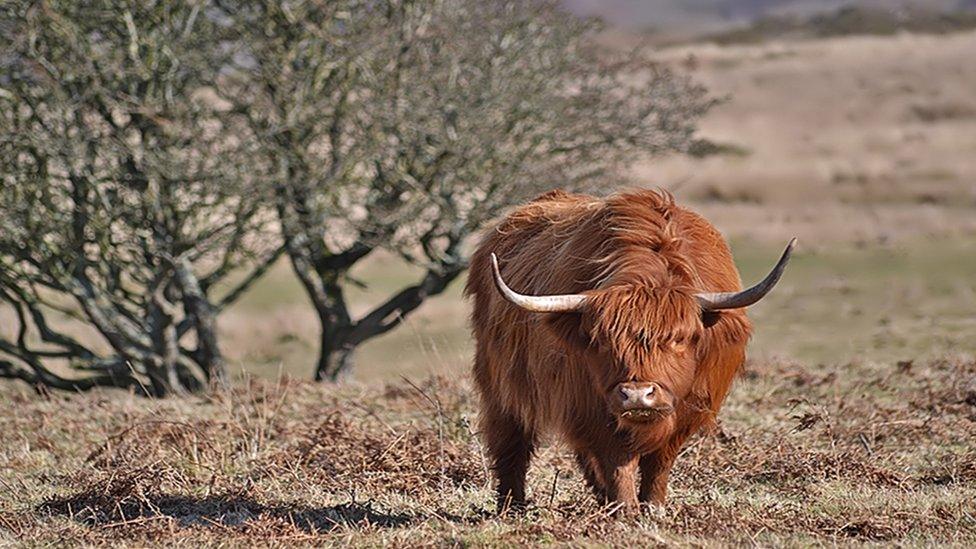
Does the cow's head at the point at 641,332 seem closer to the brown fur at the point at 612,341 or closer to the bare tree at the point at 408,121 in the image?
the brown fur at the point at 612,341

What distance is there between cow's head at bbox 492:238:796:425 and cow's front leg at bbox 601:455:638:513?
302mm

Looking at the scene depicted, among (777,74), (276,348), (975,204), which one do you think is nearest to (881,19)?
(777,74)

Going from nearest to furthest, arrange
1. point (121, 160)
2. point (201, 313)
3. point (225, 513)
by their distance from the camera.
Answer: point (225, 513)
point (121, 160)
point (201, 313)

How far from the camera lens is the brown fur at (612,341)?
5695 mm

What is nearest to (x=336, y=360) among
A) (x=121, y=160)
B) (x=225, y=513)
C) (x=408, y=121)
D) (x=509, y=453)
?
(x=408, y=121)

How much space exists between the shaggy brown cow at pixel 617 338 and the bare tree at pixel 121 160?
23.1 ft

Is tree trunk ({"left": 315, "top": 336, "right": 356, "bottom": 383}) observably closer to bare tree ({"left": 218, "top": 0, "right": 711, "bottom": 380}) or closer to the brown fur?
bare tree ({"left": 218, "top": 0, "right": 711, "bottom": 380})

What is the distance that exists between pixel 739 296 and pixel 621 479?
41.1 inches

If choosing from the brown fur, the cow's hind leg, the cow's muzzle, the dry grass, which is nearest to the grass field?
the cow's hind leg

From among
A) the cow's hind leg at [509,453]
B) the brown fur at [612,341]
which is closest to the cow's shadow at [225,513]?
the cow's hind leg at [509,453]

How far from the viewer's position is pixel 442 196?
14805 mm

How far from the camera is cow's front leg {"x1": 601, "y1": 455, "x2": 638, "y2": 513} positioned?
595 cm

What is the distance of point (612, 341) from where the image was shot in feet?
18.5

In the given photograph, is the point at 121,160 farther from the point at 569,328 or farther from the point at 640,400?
the point at 640,400
